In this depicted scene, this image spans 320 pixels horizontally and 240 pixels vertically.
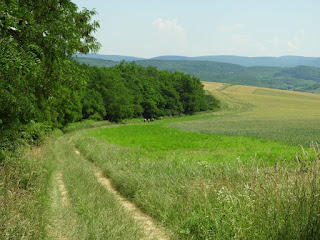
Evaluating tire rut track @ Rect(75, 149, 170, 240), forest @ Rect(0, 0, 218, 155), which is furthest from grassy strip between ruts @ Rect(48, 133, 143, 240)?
forest @ Rect(0, 0, 218, 155)

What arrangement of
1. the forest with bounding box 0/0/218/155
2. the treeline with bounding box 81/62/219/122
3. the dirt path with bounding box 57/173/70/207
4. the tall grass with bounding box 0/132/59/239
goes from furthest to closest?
the treeline with bounding box 81/62/219/122 < the dirt path with bounding box 57/173/70/207 < the forest with bounding box 0/0/218/155 < the tall grass with bounding box 0/132/59/239

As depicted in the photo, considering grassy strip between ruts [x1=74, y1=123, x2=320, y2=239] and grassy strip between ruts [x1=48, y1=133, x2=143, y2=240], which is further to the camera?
grassy strip between ruts [x1=48, y1=133, x2=143, y2=240]

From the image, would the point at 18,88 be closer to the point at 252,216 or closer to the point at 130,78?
the point at 252,216

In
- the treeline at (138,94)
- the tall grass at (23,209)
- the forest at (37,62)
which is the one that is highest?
the forest at (37,62)

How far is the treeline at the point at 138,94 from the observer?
61909 mm

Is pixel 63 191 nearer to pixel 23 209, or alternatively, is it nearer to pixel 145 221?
pixel 145 221

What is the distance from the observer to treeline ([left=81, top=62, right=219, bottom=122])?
61.9 meters

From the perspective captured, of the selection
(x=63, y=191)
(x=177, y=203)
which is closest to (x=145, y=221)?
(x=177, y=203)

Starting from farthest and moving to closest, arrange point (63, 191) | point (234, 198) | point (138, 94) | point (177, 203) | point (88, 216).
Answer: point (138, 94) → point (63, 191) → point (177, 203) → point (88, 216) → point (234, 198)

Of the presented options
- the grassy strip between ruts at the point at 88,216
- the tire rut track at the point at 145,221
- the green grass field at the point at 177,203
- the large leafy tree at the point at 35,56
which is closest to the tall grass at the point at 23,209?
the green grass field at the point at 177,203

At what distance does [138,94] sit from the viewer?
252 ft

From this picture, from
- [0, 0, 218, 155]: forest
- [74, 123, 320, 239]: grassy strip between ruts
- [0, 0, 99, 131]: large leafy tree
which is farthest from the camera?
[0, 0, 99, 131]: large leafy tree

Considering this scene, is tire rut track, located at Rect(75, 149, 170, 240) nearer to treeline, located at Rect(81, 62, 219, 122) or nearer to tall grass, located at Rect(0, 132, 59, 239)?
tall grass, located at Rect(0, 132, 59, 239)

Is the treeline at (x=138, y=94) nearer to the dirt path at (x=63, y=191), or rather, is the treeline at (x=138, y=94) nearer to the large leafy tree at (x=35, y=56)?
the dirt path at (x=63, y=191)
